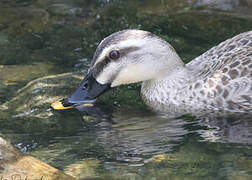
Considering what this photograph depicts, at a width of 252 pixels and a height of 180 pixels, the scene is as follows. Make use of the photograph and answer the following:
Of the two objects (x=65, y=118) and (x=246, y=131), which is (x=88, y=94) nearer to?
(x=65, y=118)

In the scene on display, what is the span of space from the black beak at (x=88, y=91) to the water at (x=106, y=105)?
0.77ft

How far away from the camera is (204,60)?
25.3 ft

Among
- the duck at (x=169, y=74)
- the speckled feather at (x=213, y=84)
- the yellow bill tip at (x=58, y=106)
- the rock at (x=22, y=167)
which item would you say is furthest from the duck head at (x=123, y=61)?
the rock at (x=22, y=167)

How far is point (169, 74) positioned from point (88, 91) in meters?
1.24

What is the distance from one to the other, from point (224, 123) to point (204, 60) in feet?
4.10

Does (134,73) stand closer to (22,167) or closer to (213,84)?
(213,84)

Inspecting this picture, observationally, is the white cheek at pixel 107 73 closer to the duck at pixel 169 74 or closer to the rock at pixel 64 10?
the duck at pixel 169 74

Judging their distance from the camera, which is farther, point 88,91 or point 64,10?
point 64,10

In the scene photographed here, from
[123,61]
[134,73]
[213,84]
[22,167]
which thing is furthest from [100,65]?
[22,167]

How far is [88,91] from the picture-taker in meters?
7.23

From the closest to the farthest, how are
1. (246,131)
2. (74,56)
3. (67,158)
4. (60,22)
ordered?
1. (67,158)
2. (246,131)
3. (74,56)
4. (60,22)

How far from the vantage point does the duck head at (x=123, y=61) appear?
23.1 ft

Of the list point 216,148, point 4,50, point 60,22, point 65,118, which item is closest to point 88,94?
point 65,118

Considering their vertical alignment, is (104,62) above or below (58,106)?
above
